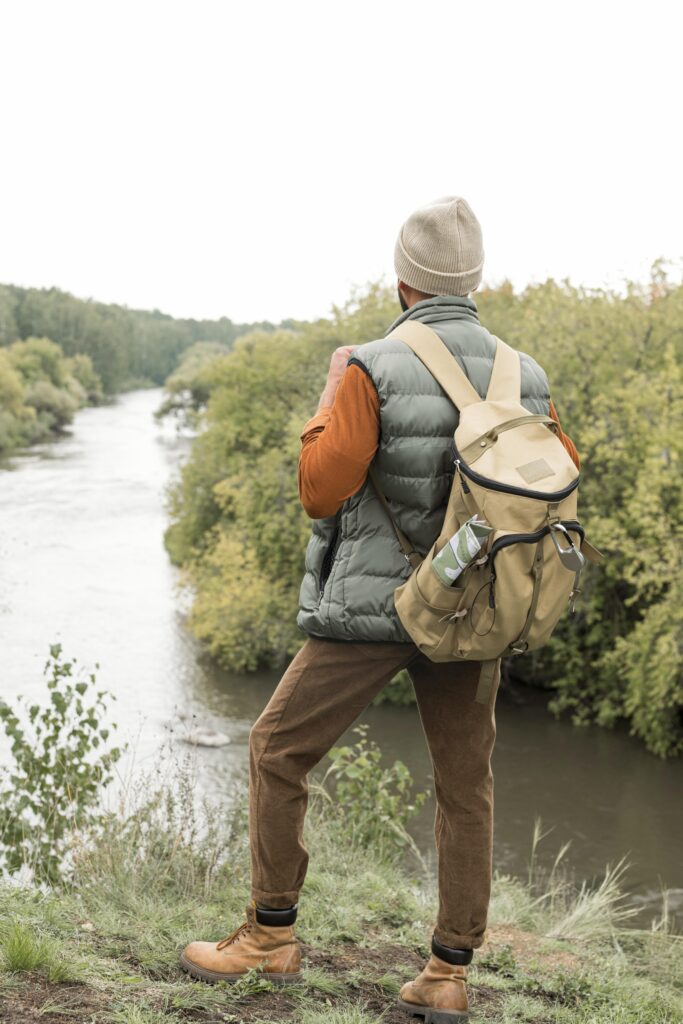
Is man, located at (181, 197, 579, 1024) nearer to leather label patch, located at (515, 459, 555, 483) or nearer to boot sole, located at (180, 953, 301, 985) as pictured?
boot sole, located at (180, 953, 301, 985)

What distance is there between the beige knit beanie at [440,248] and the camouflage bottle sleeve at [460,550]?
0.68 m

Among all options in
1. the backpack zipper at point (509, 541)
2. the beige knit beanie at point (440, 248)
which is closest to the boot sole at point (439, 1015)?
the backpack zipper at point (509, 541)

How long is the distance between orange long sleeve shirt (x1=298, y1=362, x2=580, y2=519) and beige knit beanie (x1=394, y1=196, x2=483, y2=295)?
0.35m

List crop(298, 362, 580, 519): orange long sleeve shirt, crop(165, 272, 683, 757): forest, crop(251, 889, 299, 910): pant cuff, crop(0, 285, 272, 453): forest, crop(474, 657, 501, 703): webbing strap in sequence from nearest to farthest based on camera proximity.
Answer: crop(298, 362, 580, 519): orange long sleeve shirt
crop(474, 657, 501, 703): webbing strap
crop(251, 889, 299, 910): pant cuff
crop(165, 272, 683, 757): forest
crop(0, 285, 272, 453): forest

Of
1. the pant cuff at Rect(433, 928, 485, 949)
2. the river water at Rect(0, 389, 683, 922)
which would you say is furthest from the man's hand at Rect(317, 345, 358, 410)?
the river water at Rect(0, 389, 683, 922)

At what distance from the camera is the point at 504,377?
2.89 m

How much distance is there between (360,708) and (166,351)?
119410 millimetres

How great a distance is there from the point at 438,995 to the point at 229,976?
0.57 metres

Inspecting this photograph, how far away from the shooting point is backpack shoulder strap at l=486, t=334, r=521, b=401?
9.37 feet

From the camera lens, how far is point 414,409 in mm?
2762

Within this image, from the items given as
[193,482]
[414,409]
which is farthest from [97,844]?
[193,482]

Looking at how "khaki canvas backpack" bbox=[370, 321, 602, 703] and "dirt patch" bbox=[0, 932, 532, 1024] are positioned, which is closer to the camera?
"khaki canvas backpack" bbox=[370, 321, 602, 703]

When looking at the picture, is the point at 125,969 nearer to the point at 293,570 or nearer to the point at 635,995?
the point at 635,995

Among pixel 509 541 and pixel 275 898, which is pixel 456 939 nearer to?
pixel 275 898
